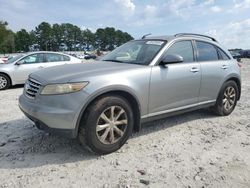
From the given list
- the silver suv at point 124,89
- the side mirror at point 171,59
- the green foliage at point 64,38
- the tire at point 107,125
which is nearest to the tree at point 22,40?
the green foliage at point 64,38

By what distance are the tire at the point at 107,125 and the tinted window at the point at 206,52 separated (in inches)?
80.8

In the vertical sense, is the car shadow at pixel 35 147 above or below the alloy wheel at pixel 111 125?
below

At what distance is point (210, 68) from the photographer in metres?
5.45

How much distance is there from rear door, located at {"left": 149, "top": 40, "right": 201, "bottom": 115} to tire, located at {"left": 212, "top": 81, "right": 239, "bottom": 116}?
0.87 m

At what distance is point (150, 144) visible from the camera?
4457mm

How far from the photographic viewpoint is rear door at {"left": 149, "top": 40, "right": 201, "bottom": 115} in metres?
4.50

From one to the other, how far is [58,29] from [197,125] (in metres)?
115

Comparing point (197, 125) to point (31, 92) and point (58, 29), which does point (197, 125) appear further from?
point (58, 29)

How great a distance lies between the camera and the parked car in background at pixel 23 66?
33.6 feet

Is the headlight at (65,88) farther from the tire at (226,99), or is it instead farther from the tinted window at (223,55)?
the tinted window at (223,55)

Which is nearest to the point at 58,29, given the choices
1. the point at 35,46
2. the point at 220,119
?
the point at 35,46

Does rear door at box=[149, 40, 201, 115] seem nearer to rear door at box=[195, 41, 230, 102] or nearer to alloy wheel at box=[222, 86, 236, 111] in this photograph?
rear door at box=[195, 41, 230, 102]

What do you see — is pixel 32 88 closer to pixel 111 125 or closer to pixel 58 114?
pixel 58 114

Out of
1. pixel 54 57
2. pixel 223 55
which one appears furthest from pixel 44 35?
pixel 223 55
